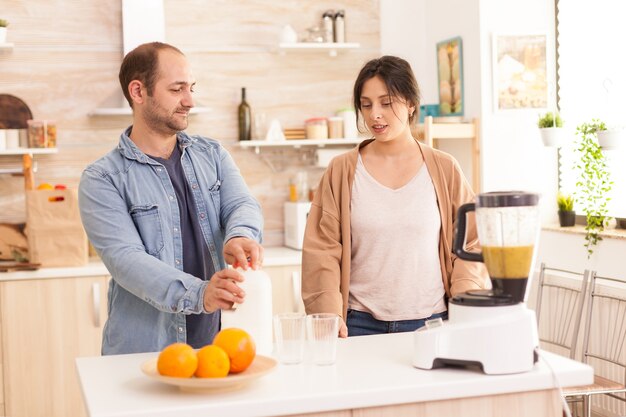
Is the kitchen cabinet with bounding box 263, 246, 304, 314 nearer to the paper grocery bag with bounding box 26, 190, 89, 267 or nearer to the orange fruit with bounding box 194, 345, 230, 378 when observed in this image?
the paper grocery bag with bounding box 26, 190, 89, 267

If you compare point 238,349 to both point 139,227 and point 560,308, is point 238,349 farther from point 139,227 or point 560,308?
point 560,308

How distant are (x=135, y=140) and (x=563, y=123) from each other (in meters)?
2.47

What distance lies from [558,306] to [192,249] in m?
2.15

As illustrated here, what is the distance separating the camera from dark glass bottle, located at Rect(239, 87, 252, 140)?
185 inches

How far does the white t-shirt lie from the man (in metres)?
0.36

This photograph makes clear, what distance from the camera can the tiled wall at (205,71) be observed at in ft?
14.8

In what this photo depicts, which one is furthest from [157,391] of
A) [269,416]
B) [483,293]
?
[483,293]

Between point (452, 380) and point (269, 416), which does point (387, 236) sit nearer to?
point (452, 380)

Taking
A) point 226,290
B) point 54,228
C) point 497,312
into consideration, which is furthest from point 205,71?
point 497,312

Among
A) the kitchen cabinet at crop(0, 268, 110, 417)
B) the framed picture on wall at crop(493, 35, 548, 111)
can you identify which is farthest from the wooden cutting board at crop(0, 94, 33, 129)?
the framed picture on wall at crop(493, 35, 548, 111)

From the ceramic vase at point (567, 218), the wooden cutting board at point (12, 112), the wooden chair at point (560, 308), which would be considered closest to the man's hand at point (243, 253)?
the wooden chair at point (560, 308)

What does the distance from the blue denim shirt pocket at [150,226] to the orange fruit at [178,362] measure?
1.87 ft

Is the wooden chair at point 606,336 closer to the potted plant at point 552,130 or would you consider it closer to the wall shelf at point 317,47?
the potted plant at point 552,130

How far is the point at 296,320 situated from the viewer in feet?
6.30
